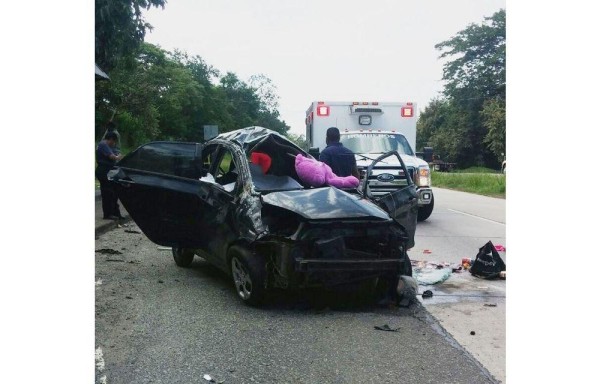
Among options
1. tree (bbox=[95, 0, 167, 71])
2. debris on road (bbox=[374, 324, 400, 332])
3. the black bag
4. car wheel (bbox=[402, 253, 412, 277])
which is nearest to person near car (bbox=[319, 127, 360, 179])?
the black bag

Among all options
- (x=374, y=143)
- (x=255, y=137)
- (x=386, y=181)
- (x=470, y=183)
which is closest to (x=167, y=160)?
(x=255, y=137)

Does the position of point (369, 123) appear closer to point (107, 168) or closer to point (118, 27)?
point (118, 27)

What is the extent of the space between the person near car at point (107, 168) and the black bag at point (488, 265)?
196 inches

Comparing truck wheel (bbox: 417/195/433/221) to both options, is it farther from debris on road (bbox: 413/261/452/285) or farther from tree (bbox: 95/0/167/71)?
tree (bbox: 95/0/167/71)

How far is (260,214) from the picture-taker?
5742mm

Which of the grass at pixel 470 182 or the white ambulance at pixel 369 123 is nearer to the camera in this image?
the white ambulance at pixel 369 123

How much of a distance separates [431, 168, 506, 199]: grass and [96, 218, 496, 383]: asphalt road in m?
15.0

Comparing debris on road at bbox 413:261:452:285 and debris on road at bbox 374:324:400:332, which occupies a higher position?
debris on road at bbox 413:261:452:285

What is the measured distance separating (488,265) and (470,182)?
62.3 ft

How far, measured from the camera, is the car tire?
5.66 m

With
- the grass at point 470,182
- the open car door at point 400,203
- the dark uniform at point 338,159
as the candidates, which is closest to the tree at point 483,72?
the open car door at point 400,203

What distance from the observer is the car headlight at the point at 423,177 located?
40.3ft

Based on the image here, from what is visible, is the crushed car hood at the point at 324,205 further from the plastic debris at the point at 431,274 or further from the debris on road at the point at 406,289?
the plastic debris at the point at 431,274
